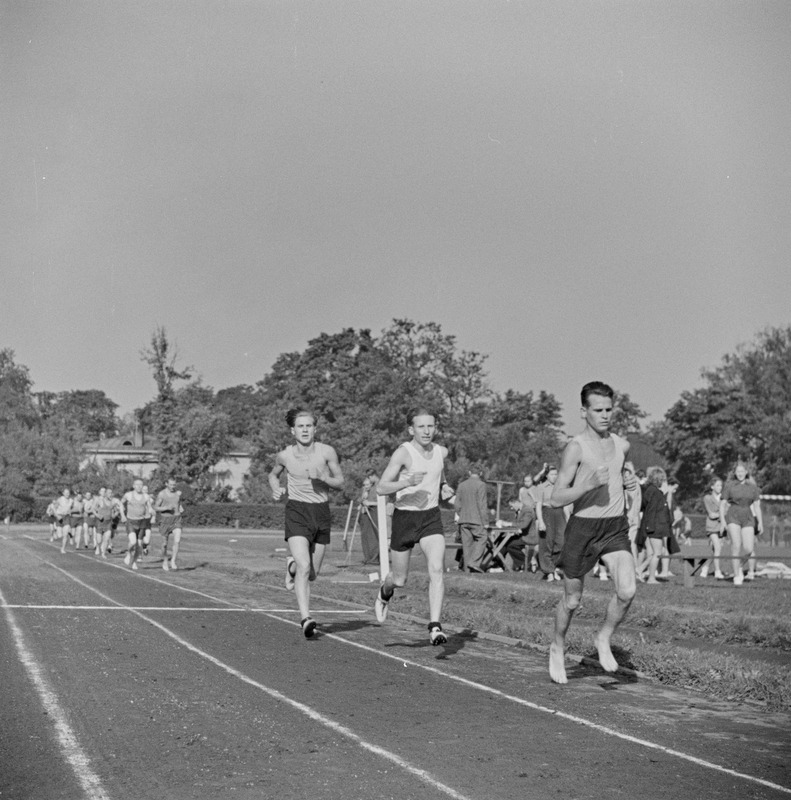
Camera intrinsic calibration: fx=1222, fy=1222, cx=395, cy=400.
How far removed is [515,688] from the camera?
8.17m

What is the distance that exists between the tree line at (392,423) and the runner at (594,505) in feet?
177

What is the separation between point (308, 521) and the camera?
36.5 ft

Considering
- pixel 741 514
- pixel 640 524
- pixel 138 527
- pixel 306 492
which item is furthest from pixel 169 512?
pixel 306 492

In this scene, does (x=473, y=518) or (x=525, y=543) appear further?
(x=525, y=543)

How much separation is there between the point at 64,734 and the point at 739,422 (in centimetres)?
8618

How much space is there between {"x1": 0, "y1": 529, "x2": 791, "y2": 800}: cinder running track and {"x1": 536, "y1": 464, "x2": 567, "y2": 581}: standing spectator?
25.1 ft

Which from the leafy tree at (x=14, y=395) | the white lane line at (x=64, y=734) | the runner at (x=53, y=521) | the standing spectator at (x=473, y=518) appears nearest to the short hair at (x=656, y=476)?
the standing spectator at (x=473, y=518)

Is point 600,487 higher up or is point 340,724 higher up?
point 600,487

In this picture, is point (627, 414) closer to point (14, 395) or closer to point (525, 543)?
point (14, 395)

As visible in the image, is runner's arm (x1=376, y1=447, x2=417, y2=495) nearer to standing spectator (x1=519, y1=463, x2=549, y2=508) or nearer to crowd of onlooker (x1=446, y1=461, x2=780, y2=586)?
crowd of onlooker (x1=446, y1=461, x2=780, y2=586)

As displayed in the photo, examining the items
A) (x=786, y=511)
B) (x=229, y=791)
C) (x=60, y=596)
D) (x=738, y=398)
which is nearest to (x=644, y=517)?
(x=60, y=596)

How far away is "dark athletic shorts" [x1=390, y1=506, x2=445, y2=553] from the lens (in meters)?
10.3

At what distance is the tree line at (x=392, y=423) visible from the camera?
2781 inches

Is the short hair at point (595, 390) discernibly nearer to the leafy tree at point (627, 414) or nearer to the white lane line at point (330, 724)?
the white lane line at point (330, 724)
